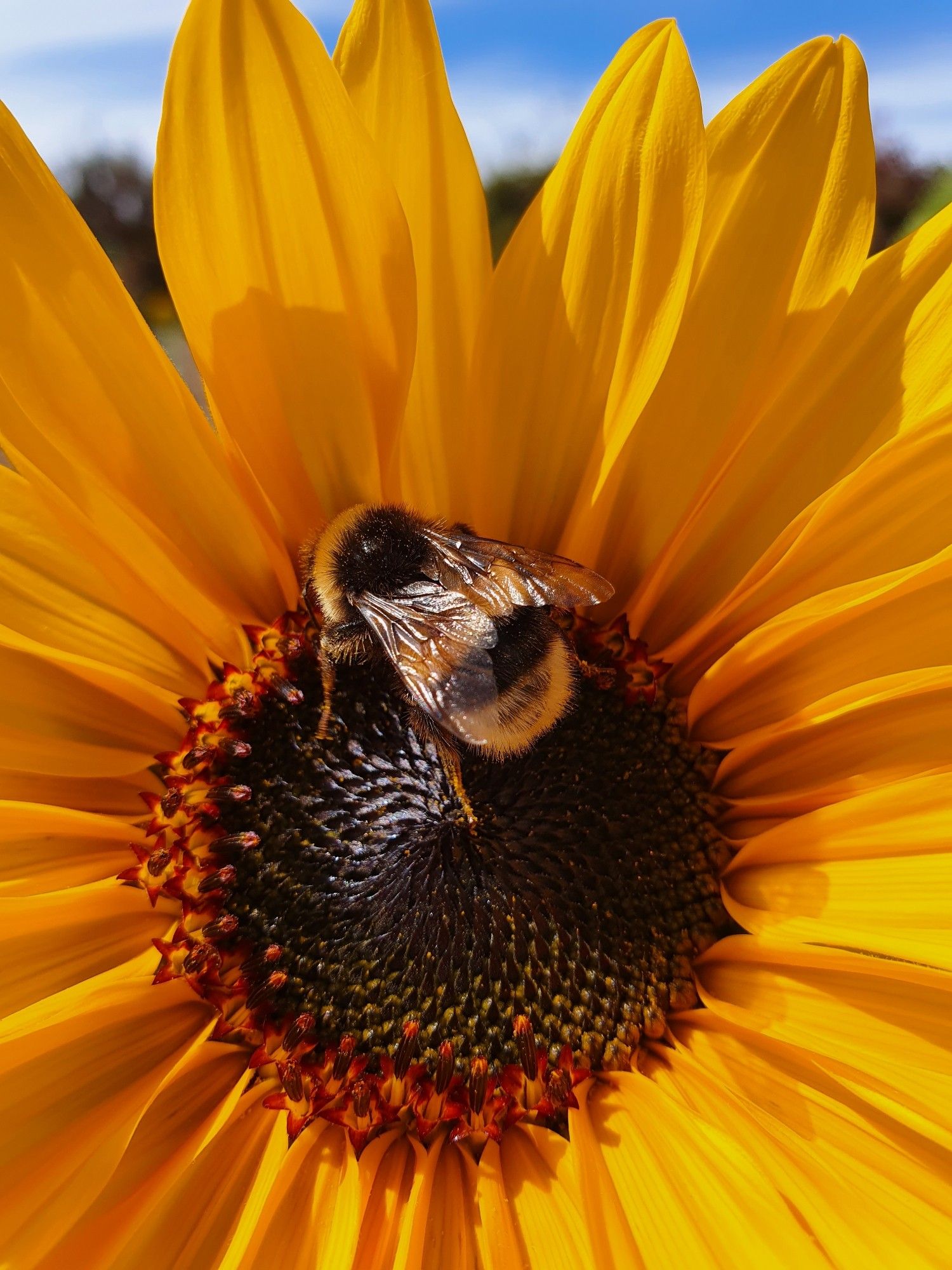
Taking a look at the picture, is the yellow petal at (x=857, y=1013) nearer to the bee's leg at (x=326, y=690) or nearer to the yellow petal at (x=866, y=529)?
the yellow petal at (x=866, y=529)

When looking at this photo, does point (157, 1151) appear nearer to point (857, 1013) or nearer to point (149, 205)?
point (857, 1013)

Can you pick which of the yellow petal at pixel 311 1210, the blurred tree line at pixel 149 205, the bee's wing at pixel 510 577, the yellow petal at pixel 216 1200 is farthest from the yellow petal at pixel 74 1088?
the blurred tree line at pixel 149 205

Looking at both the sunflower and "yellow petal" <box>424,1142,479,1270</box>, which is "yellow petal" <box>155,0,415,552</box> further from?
A: "yellow petal" <box>424,1142,479,1270</box>

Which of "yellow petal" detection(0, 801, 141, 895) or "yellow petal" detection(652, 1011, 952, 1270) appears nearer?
"yellow petal" detection(652, 1011, 952, 1270)

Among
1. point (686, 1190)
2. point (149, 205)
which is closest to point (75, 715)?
point (686, 1190)

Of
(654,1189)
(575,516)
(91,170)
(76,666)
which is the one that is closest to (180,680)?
(76,666)

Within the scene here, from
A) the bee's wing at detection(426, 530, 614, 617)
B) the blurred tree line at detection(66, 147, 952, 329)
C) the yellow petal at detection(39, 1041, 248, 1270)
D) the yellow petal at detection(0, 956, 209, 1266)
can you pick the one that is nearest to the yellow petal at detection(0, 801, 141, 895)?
the yellow petal at detection(0, 956, 209, 1266)
